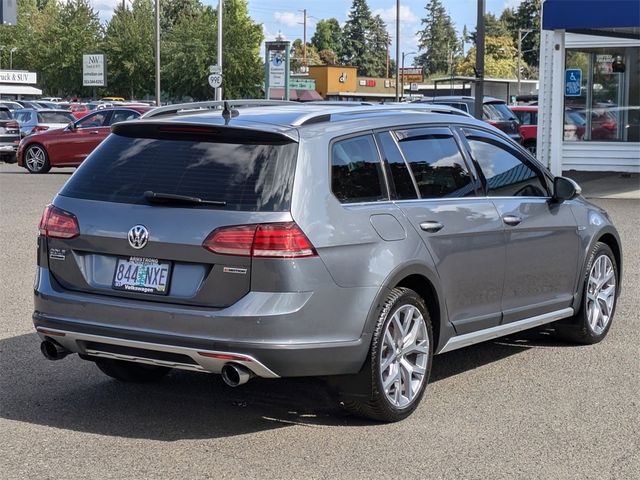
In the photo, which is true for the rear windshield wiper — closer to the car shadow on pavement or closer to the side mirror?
the car shadow on pavement

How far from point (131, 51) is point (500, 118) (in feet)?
163

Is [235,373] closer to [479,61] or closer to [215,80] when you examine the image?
[479,61]

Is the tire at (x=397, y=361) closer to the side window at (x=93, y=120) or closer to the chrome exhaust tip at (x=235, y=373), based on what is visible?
the chrome exhaust tip at (x=235, y=373)

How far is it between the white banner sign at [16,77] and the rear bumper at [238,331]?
64795 millimetres

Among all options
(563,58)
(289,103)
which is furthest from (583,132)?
(289,103)

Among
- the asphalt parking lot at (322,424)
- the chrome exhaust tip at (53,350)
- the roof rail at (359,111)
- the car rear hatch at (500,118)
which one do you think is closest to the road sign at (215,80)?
the car rear hatch at (500,118)

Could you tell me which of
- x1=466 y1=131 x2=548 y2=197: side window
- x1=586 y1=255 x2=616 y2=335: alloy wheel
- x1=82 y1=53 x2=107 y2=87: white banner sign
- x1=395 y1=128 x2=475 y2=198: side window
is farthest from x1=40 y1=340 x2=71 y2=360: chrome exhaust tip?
x1=82 y1=53 x2=107 y2=87: white banner sign

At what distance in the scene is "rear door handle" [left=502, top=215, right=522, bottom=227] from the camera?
6.74 meters

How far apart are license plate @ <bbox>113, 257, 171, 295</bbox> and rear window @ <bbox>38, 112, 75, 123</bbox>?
1052 inches

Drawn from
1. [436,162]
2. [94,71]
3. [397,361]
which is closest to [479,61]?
[436,162]

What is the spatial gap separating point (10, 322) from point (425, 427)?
4.02m

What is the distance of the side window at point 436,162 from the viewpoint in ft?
20.4

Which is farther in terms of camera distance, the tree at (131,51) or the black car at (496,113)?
the tree at (131,51)

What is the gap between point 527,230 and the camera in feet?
22.8
